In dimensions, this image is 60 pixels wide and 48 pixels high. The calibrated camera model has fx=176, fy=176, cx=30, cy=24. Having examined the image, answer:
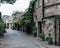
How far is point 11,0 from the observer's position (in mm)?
27031

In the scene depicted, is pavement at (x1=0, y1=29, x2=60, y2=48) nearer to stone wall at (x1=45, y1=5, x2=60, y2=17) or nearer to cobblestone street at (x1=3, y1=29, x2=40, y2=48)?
cobblestone street at (x1=3, y1=29, x2=40, y2=48)

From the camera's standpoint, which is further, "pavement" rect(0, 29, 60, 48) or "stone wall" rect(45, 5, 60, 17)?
"stone wall" rect(45, 5, 60, 17)

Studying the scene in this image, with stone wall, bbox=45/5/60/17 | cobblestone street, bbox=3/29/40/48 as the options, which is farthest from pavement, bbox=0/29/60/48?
stone wall, bbox=45/5/60/17

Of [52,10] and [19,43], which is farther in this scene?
[52,10]

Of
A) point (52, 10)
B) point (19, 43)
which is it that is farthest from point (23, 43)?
point (52, 10)

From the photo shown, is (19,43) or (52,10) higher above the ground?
(52,10)

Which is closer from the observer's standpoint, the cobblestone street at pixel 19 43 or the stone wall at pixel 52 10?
the cobblestone street at pixel 19 43

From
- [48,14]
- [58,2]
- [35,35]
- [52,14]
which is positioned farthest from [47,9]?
[35,35]

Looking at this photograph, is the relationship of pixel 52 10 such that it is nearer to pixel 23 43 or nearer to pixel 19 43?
pixel 23 43

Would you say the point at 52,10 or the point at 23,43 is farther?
the point at 52,10

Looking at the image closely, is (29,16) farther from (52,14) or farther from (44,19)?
(52,14)

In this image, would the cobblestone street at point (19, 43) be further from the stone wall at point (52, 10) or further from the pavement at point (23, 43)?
the stone wall at point (52, 10)

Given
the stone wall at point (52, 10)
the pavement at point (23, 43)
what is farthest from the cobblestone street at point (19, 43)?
the stone wall at point (52, 10)

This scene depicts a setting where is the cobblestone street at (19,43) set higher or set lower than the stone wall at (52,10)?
lower
